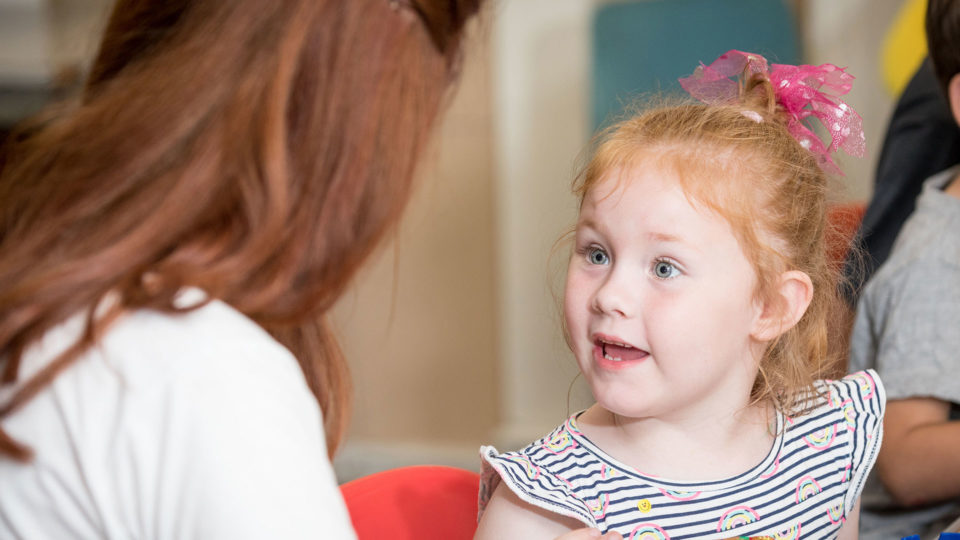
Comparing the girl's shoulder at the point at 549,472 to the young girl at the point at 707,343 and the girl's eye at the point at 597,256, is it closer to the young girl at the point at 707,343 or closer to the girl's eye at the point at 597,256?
the young girl at the point at 707,343

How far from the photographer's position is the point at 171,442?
561 millimetres

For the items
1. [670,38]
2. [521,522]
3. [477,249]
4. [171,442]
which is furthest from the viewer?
[477,249]

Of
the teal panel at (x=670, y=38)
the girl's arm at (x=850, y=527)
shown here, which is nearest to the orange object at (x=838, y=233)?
the girl's arm at (x=850, y=527)

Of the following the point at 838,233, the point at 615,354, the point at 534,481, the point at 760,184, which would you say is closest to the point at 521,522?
the point at 534,481

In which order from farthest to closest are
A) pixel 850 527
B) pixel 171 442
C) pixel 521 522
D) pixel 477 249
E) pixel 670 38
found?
pixel 477 249 < pixel 670 38 < pixel 850 527 < pixel 521 522 < pixel 171 442

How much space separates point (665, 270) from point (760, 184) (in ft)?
A: 0.44

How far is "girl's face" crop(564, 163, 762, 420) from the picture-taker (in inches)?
33.2

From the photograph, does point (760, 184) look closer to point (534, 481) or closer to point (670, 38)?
point (534, 481)

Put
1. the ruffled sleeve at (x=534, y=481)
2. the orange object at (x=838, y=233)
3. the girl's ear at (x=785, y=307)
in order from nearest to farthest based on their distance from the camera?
the ruffled sleeve at (x=534, y=481)
the girl's ear at (x=785, y=307)
the orange object at (x=838, y=233)

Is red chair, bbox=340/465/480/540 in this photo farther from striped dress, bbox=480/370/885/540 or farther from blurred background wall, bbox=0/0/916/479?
blurred background wall, bbox=0/0/916/479

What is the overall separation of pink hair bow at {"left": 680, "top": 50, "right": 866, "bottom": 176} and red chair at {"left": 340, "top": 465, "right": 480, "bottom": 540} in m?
0.48

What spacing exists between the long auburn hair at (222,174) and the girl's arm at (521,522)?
28 cm

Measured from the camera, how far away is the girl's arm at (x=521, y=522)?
834 millimetres

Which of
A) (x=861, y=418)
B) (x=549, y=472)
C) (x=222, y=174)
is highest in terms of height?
(x=222, y=174)
